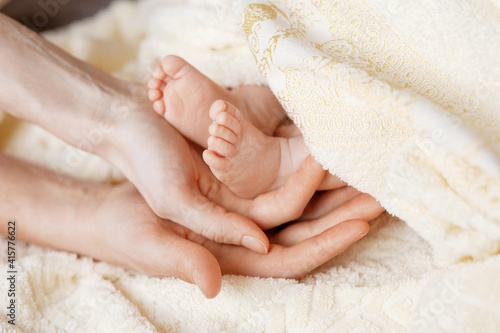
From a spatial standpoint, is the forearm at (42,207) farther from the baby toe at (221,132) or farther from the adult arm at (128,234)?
the baby toe at (221,132)

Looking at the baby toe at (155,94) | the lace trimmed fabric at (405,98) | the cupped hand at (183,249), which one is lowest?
the cupped hand at (183,249)

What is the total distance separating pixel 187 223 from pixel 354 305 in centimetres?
28

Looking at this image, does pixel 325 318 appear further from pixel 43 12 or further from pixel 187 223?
pixel 43 12

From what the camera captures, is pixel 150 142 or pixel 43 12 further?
pixel 43 12

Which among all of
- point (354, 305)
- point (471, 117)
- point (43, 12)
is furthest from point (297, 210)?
point (43, 12)

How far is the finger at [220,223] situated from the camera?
0.76m

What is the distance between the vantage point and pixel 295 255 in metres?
0.75

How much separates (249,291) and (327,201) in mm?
223

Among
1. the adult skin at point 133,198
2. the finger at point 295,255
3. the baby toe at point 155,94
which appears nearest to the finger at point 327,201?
the adult skin at point 133,198

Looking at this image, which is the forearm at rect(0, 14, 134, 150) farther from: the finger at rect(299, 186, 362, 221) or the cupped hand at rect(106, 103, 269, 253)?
the finger at rect(299, 186, 362, 221)

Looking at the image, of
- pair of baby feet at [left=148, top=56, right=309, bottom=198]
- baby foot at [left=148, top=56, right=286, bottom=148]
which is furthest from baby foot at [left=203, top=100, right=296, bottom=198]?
baby foot at [left=148, top=56, right=286, bottom=148]

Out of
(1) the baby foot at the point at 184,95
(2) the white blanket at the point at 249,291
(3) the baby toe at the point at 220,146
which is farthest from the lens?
(1) the baby foot at the point at 184,95

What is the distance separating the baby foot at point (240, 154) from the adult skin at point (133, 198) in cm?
4

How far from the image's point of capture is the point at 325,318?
0.68 metres
